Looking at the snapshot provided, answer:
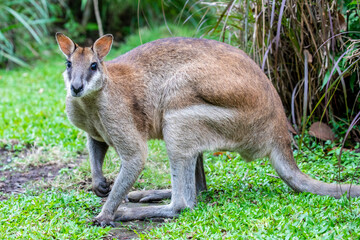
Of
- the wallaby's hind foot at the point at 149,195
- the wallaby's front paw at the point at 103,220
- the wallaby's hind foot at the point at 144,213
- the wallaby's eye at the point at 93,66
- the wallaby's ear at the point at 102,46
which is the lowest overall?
the wallaby's hind foot at the point at 149,195

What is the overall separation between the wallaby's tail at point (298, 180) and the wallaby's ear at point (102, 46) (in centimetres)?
165

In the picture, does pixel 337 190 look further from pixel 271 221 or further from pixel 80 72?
pixel 80 72

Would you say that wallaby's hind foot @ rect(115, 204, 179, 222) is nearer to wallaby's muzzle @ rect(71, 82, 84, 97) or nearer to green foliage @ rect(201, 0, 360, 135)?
wallaby's muzzle @ rect(71, 82, 84, 97)

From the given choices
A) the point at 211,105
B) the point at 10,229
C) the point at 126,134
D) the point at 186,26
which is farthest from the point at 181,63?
the point at 186,26

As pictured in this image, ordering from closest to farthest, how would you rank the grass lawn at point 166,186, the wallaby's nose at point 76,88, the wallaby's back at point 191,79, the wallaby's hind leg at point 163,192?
1. the grass lawn at point 166,186
2. the wallaby's nose at point 76,88
3. the wallaby's back at point 191,79
4. the wallaby's hind leg at point 163,192

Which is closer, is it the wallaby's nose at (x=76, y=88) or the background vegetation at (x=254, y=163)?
the background vegetation at (x=254, y=163)

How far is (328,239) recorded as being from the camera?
3.03m

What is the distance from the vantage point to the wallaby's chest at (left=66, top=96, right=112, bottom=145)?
3.97m

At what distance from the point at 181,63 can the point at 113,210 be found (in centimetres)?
136

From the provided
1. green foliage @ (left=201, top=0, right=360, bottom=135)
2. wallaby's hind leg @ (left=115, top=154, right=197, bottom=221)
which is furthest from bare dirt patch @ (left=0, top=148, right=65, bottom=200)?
Result: green foliage @ (left=201, top=0, right=360, bottom=135)

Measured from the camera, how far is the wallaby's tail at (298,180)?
3801 millimetres

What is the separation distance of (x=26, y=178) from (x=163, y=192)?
153cm

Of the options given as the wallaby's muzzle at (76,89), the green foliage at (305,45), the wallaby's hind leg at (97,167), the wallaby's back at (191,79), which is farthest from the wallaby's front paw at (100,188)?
the green foliage at (305,45)

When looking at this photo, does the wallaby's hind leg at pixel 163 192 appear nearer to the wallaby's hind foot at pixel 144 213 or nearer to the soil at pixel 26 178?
the soil at pixel 26 178
